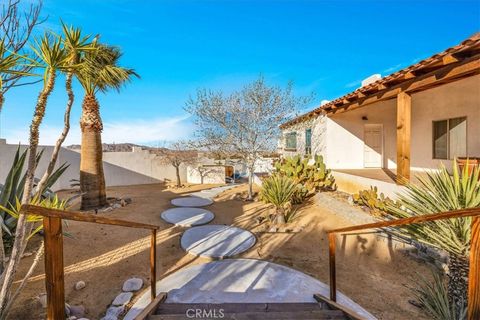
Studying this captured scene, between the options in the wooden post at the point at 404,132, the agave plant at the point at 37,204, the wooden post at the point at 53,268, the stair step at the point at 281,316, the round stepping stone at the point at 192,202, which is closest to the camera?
the wooden post at the point at 53,268

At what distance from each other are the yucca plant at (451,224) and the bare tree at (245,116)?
6.48 m

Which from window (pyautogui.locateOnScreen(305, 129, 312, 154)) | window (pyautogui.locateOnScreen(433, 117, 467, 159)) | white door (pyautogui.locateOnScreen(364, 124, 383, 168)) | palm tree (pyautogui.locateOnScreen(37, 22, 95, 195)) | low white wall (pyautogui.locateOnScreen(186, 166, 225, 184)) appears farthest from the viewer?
low white wall (pyautogui.locateOnScreen(186, 166, 225, 184))

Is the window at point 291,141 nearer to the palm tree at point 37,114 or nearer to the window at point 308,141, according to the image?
the window at point 308,141

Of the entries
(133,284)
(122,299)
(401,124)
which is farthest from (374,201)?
(122,299)

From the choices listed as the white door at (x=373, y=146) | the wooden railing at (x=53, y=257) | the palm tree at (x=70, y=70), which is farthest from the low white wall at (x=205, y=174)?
the wooden railing at (x=53, y=257)

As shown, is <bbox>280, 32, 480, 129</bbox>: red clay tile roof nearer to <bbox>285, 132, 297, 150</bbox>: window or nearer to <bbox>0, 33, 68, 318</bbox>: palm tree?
<bbox>285, 132, 297, 150</bbox>: window

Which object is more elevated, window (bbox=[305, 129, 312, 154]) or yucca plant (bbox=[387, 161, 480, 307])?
window (bbox=[305, 129, 312, 154])

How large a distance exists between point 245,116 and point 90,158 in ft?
19.6

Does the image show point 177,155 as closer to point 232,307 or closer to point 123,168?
point 123,168

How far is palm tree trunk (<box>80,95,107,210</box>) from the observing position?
24.4 ft

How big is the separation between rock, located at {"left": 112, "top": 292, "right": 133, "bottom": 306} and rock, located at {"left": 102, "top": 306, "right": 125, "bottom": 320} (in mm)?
77

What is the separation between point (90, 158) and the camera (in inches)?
296

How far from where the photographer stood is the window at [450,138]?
6.83m

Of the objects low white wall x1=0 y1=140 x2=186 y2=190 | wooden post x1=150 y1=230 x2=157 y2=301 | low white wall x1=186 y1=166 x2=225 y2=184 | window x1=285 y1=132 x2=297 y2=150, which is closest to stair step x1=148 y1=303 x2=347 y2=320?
wooden post x1=150 y1=230 x2=157 y2=301
